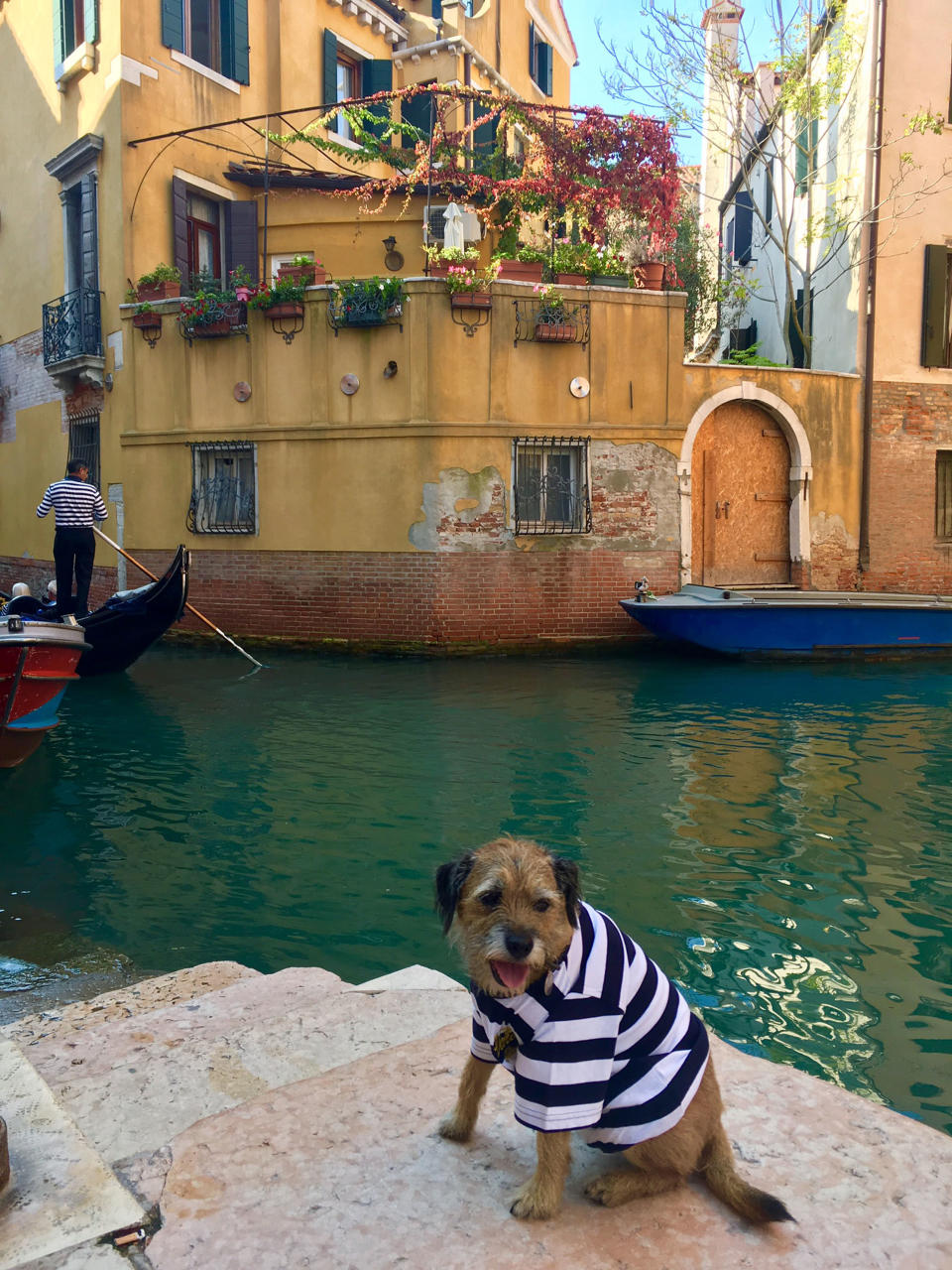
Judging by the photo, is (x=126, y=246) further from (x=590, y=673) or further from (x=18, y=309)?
(x=590, y=673)

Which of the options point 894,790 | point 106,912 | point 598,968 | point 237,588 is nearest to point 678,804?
point 894,790

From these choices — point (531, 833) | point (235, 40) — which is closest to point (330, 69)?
point (235, 40)

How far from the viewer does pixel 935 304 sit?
1293 centimetres

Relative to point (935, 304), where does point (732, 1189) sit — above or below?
below

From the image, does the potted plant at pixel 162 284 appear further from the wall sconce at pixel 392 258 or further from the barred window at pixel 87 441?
the wall sconce at pixel 392 258

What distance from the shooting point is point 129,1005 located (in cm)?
282

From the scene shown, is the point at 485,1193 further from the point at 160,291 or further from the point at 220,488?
the point at 160,291

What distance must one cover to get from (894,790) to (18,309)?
13783mm

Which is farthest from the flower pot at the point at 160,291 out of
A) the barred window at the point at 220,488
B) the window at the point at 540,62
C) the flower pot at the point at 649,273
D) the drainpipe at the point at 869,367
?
the window at the point at 540,62

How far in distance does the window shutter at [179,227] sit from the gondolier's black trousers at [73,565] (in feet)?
13.5

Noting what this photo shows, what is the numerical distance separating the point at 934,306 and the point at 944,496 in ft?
7.98

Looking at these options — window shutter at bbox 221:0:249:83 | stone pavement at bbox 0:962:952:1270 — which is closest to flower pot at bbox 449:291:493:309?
window shutter at bbox 221:0:249:83

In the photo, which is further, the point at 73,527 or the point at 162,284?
the point at 162,284

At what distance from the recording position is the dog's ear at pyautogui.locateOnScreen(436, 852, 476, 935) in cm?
168
